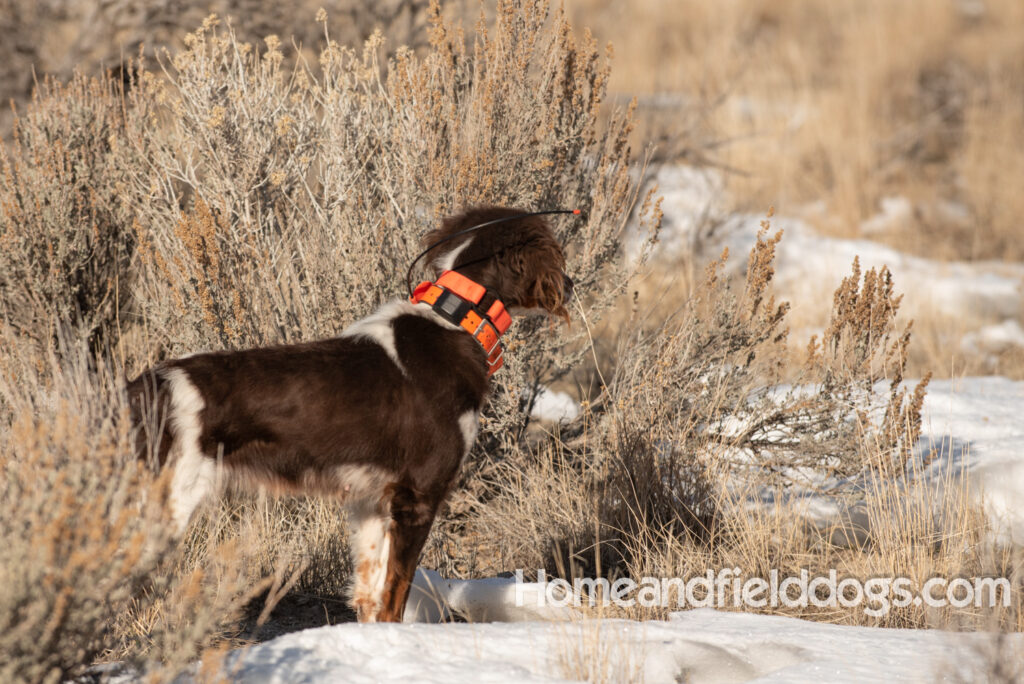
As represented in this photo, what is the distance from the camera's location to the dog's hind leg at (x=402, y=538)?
9.42ft

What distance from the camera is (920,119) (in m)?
11.3

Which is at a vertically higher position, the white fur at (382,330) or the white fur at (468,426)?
the white fur at (382,330)

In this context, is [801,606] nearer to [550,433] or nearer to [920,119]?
[550,433]

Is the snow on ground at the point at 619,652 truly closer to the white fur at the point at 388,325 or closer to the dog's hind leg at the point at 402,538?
the dog's hind leg at the point at 402,538

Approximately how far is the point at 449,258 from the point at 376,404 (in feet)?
1.92

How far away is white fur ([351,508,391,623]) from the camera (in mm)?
3023

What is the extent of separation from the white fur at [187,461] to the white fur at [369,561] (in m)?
0.60

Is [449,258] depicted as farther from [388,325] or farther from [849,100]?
[849,100]

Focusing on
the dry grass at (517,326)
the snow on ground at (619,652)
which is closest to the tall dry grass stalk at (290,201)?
the dry grass at (517,326)

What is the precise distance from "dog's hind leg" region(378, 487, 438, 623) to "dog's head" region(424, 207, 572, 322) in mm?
730

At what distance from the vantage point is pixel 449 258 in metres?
3.13

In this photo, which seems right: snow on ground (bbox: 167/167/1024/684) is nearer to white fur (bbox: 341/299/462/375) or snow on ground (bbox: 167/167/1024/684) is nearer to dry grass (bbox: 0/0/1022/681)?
dry grass (bbox: 0/0/1022/681)

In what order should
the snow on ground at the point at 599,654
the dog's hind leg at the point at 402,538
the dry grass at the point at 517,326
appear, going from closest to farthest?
1. the snow on ground at the point at 599,654
2. the dog's hind leg at the point at 402,538
3. the dry grass at the point at 517,326

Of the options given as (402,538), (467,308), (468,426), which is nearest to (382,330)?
(467,308)
